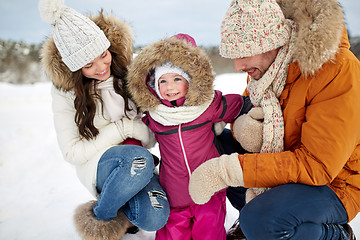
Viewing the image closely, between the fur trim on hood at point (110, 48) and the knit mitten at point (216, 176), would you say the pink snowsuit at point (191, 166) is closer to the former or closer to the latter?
the knit mitten at point (216, 176)

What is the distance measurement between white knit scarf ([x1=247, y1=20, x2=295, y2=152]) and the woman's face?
2.90ft

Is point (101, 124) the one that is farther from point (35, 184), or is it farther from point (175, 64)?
point (35, 184)

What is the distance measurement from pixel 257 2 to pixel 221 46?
0.24 meters

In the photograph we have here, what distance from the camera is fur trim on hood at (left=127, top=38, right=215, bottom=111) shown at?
4.85ft

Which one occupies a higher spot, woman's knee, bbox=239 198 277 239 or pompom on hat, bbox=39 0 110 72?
pompom on hat, bbox=39 0 110 72

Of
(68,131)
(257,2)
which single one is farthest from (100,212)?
(257,2)

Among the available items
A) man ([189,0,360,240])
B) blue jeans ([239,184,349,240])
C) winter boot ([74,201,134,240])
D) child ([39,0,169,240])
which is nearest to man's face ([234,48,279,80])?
man ([189,0,360,240])

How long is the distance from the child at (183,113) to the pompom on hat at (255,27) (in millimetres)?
315

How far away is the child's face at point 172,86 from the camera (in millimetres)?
1507

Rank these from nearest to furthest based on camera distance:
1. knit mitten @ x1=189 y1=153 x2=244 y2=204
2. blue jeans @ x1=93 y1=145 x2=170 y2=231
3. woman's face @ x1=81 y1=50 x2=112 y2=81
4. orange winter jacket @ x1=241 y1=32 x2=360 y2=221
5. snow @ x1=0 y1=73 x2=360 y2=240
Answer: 1. orange winter jacket @ x1=241 y1=32 x2=360 y2=221
2. knit mitten @ x1=189 y1=153 x2=244 y2=204
3. blue jeans @ x1=93 y1=145 x2=170 y2=231
4. woman's face @ x1=81 y1=50 x2=112 y2=81
5. snow @ x1=0 y1=73 x2=360 y2=240

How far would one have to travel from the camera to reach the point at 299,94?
1206 millimetres

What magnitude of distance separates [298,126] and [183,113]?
0.58 metres

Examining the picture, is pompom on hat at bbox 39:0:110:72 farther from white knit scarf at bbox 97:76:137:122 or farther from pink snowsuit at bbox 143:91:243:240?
pink snowsuit at bbox 143:91:243:240

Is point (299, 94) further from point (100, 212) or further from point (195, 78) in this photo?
point (100, 212)
